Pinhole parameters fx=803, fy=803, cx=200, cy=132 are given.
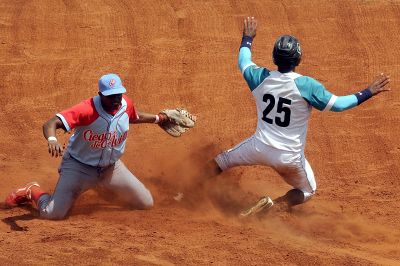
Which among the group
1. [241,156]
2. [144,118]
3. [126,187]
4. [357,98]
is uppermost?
[357,98]

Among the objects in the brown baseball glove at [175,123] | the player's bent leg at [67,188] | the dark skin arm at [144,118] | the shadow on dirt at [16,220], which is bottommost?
the shadow on dirt at [16,220]

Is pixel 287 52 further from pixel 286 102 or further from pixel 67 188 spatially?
pixel 67 188

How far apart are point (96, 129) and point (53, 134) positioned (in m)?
0.60

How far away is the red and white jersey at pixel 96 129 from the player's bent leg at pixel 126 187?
19 cm

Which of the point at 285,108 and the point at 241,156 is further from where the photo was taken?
the point at 241,156

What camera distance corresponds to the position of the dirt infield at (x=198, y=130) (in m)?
8.02

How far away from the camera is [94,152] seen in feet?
29.3

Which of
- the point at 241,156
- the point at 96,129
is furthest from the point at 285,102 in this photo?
the point at 96,129

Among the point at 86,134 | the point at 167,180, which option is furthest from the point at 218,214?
the point at 86,134

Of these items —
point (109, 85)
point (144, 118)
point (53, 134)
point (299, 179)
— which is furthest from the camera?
point (144, 118)

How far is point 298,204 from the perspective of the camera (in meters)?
9.43

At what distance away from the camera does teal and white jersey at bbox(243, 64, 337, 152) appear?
8500 mm

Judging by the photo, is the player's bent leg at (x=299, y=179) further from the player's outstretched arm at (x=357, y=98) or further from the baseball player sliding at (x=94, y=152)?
the baseball player sliding at (x=94, y=152)

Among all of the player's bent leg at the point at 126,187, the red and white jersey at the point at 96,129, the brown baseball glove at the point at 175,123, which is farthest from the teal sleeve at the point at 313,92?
the player's bent leg at the point at 126,187
